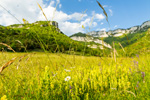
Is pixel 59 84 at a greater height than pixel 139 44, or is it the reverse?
pixel 139 44

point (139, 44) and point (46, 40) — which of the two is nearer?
point (46, 40)

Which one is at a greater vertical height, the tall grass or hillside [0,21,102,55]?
hillside [0,21,102,55]

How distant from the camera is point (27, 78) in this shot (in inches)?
89.4

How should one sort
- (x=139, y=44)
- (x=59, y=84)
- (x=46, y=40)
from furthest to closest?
1. (x=139, y=44)
2. (x=46, y=40)
3. (x=59, y=84)

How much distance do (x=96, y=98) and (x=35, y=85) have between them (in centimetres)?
124

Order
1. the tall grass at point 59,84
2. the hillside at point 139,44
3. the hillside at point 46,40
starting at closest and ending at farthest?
the tall grass at point 59,84
the hillside at point 46,40
the hillside at point 139,44

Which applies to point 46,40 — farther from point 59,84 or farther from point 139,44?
point 139,44

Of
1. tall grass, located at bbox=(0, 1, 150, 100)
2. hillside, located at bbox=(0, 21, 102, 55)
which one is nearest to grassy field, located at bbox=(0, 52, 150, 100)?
tall grass, located at bbox=(0, 1, 150, 100)

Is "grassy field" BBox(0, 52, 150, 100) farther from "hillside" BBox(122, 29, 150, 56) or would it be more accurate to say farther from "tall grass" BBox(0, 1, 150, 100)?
"hillside" BBox(122, 29, 150, 56)

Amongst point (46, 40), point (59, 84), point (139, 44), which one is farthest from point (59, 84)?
point (139, 44)

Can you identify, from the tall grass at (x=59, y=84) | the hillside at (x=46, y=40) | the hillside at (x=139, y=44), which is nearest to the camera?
the tall grass at (x=59, y=84)

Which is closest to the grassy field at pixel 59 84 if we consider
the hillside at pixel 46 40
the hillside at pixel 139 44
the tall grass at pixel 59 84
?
the tall grass at pixel 59 84

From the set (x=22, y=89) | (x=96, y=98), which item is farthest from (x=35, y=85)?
(x=96, y=98)

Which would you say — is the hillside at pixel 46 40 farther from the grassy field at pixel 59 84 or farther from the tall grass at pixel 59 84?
the grassy field at pixel 59 84
